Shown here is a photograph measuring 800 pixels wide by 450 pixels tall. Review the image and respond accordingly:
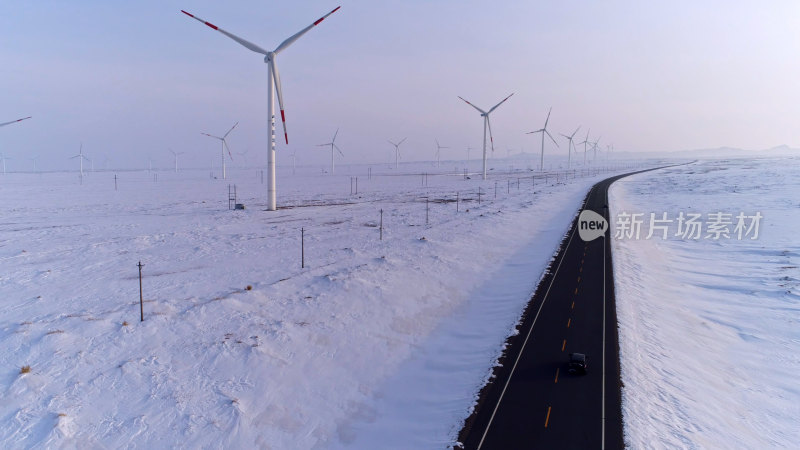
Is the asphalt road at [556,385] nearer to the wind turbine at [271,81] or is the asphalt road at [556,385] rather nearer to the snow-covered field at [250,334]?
the snow-covered field at [250,334]

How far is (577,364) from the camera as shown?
24594mm

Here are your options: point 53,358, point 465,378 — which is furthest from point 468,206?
point 53,358

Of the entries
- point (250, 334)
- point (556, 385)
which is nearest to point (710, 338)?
point (556, 385)

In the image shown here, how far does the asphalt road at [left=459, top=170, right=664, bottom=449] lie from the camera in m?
19.3

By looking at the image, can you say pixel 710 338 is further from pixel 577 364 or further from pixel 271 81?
pixel 271 81

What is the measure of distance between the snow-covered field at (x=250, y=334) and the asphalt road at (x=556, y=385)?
4.62 feet

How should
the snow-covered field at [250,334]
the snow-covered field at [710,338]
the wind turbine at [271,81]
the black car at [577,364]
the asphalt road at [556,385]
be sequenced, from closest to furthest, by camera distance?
the asphalt road at [556,385]
the snow-covered field at [250,334]
the snow-covered field at [710,338]
the black car at [577,364]
the wind turbine at [271,81]

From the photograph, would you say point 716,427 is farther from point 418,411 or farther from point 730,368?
point 418,411

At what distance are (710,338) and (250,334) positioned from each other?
101ft

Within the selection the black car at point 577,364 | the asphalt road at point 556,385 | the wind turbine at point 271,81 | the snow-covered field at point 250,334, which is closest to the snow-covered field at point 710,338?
the asphalt road at point 556,385

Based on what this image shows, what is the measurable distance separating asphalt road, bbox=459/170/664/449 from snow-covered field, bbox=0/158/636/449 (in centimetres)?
141

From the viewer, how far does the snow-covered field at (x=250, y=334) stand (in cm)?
2028

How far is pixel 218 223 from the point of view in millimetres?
65562

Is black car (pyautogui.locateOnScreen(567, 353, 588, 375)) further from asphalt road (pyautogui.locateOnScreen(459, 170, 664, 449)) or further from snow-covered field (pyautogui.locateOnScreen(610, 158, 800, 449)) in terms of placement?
snow-covered field (pyautogui.locateOnScreen(610, 158, 800, 449))
